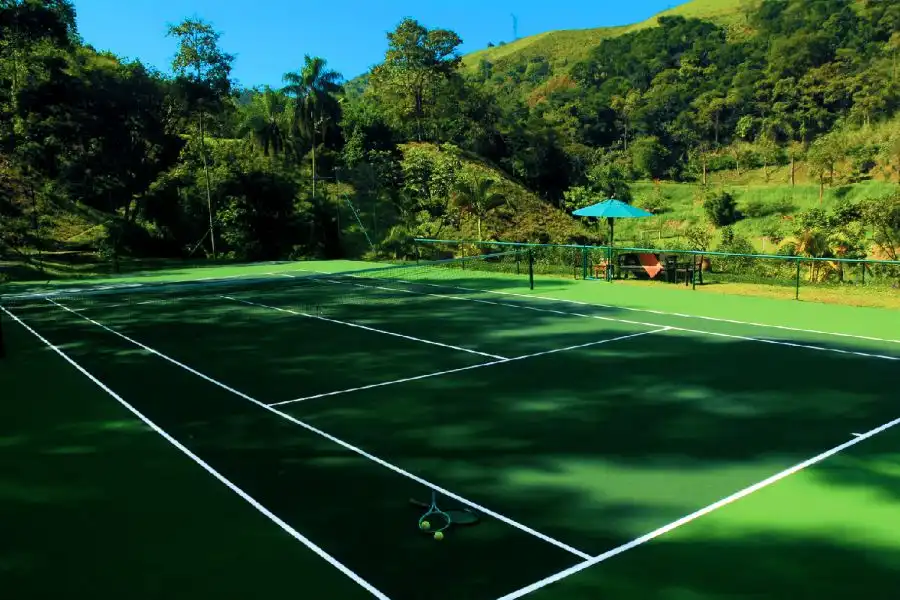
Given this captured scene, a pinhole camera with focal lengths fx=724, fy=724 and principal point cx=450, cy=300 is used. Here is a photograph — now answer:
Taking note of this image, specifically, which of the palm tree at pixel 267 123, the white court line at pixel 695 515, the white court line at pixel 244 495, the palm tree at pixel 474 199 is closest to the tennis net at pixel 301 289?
the white court line at pixel 244 495

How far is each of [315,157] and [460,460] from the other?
43.9 metres

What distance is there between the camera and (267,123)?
4834 cm

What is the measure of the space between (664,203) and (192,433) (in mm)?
62367

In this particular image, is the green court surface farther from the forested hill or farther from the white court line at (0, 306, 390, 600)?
the forested hill

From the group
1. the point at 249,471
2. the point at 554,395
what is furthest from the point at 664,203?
the point at 249,471

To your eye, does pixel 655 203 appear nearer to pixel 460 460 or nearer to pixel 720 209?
pixel 720 209

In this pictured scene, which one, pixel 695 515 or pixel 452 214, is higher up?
pixel 452 214

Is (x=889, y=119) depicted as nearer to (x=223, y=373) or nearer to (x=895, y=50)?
(x=895, y=50)

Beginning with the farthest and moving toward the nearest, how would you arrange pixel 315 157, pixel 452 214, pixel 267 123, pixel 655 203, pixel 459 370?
pixel 655 203 → pixel 315 157 → pixel 267 123 → pixel 452 214 → pixel 459 370

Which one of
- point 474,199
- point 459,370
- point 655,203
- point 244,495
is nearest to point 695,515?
point 244,495

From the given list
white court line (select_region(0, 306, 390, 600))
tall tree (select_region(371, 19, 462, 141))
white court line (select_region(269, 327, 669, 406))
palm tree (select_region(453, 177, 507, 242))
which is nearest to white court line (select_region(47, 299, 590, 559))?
white court line (select_region(269, 327, 669, 406))

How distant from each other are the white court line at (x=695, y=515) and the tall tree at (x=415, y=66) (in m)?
57.1

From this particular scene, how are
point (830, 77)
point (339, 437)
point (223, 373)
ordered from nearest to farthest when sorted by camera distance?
point (339, 437) → point (223, 373) → point (830, 77)

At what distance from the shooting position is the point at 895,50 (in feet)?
290
